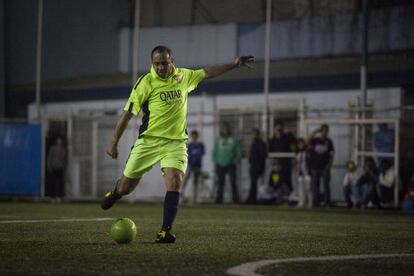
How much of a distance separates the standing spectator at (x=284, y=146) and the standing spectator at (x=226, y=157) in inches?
39.4

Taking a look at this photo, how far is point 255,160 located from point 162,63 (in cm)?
1307

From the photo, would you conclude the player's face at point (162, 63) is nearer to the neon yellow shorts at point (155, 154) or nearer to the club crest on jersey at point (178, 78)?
the club crest on jersey at point (178, 78)

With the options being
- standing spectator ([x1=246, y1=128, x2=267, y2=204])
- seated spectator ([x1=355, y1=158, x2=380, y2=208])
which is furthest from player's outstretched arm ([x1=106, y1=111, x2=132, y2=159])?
standing spectator ([x1=246, y1=128, x2=267, y2=204])

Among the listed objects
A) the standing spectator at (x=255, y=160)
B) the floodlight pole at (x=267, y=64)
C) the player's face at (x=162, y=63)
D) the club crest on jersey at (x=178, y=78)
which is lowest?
the standing spectator at (x=255, y=160)

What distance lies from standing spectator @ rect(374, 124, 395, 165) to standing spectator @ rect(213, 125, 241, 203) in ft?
12.3

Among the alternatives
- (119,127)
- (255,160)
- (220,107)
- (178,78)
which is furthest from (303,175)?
(119,127)

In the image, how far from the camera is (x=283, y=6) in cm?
2553

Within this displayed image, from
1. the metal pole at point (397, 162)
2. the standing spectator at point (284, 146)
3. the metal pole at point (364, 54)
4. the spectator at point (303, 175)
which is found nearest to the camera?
the metal pole at point (397, 162)

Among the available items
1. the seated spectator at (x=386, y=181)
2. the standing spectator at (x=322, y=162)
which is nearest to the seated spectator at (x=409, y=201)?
the seated spectator at (x=386, y=181)

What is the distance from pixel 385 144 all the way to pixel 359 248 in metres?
12.4

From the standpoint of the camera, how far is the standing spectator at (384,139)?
801 inches

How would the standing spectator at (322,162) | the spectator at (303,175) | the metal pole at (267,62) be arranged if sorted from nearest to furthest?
the standing spectator at (322,162) → the spectator at (303,175) → the metal pole at (267,62)

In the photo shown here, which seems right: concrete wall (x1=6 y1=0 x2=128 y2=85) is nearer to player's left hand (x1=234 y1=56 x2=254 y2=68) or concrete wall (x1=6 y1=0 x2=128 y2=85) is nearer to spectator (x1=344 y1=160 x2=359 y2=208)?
spectator (x1=344 y1=160 x2=359 y2=208)

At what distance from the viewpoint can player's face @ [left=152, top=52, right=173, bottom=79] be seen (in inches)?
367
